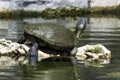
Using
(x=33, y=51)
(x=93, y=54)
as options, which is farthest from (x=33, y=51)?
(x=93, y=54)

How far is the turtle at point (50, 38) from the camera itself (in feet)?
47.5

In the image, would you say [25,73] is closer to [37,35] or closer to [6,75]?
[6,75]

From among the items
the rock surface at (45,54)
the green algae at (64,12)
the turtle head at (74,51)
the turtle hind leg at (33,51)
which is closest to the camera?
the turtle hind leg at (33,51)

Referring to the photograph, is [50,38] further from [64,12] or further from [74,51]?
[64,12]

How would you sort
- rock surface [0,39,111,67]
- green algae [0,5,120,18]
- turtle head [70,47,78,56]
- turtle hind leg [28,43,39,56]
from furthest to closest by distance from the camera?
green algae [0,5,120,18], turtle head [70,47,78,56], rock surface [0,39,111,67], turtle hind leg [28,43,39,56]

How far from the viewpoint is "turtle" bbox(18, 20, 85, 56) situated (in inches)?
571

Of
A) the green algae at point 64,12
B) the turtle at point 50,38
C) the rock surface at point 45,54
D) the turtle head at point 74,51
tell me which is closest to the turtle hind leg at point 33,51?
the turtle at point 50,38

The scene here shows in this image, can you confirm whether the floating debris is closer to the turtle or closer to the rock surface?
the rock surface

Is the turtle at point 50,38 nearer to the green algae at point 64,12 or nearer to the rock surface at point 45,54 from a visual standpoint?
the rock surface at point 45,54

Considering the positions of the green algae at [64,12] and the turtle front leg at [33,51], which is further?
the green algae at [64,12]

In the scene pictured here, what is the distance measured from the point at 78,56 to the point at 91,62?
43.4 inches

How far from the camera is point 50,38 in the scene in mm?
14500

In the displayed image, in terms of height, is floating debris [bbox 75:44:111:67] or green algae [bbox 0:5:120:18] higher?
floating debris [bbox 75:44:111:67]

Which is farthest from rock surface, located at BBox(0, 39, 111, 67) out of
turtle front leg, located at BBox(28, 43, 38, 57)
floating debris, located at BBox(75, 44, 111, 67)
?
turtle front leg, located at BBox(28, 43, 38, 57)
